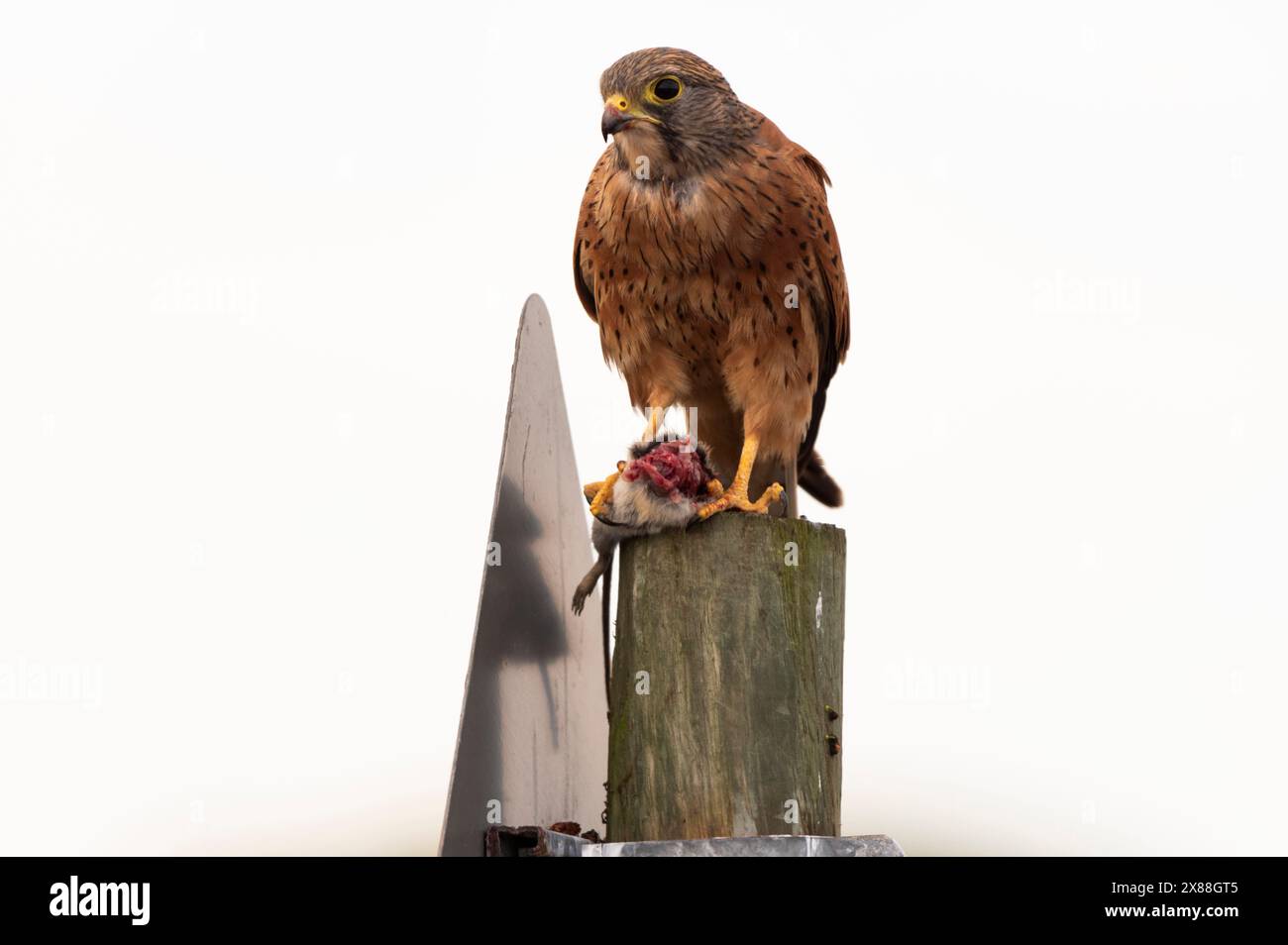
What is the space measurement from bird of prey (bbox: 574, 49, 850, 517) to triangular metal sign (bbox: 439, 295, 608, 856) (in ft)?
1.35

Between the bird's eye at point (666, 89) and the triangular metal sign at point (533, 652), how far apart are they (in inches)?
33.0

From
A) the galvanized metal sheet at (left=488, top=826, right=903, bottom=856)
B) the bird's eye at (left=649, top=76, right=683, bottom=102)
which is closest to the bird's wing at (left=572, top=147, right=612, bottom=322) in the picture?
the bird's eye at (left=649, top=76, right=683, bottom=102)

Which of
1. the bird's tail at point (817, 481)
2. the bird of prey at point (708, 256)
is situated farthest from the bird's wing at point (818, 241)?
the bird's tail at point (817, 481)

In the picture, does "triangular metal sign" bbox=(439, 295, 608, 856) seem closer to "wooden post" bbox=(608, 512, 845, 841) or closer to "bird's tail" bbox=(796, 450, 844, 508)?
"wooden post" bbox=(608, 512, 845, 841)

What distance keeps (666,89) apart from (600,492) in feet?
4.88

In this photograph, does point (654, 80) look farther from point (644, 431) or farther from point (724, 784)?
point (724, 784)

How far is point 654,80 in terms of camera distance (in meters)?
4.97

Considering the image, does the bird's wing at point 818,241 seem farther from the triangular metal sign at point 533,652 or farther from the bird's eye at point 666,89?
the triangular metal sign at point 533,652

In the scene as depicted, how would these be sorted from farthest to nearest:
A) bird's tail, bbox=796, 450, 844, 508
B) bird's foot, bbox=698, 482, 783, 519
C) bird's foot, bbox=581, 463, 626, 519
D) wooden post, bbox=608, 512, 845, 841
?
bird's tail, bbox=796, 450, 844, 508, bird's foot, bbox=581, 463, 626, 519, bird's foot, bbox=698, 482, 783, 519, wooden post, bbox=608, 512, 845, 841

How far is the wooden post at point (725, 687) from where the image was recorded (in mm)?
4230

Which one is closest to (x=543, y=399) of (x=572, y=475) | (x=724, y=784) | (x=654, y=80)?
(x=572, y=475)

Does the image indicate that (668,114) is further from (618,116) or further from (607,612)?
(607,612)

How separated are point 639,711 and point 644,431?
150cm

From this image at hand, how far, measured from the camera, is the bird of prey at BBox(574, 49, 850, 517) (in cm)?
505
